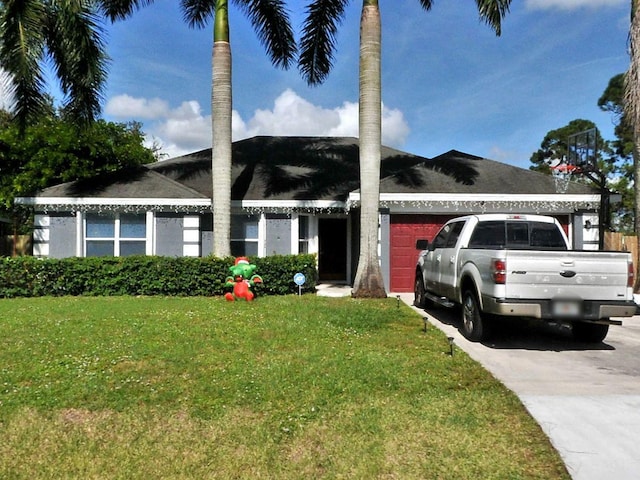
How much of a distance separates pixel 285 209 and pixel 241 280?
12.4 feet

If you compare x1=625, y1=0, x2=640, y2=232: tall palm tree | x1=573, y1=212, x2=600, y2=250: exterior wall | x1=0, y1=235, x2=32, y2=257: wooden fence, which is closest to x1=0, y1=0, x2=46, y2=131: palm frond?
x1=0, y1=235, x2=32, y2=257: wooden fence

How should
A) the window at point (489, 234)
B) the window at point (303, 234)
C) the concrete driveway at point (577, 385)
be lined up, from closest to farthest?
the concrete driveway at point (577, 385) < the window at point (489, 234) < the window at point (303, 234)

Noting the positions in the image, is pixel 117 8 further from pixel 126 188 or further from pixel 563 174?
pixel 563 174

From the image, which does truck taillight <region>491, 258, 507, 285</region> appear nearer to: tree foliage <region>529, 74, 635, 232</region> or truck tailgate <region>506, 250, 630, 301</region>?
truck tailgate <region>506, 250, 630, 301</region>

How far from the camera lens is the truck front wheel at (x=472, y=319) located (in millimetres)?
7016

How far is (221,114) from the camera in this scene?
40.9 feet

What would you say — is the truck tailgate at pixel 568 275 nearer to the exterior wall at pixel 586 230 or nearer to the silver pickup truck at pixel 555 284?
the silver pickup truck at pixel 555 284

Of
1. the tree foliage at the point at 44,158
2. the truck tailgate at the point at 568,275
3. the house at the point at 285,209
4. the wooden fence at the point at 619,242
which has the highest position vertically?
the tree foliage at the point at 44,158

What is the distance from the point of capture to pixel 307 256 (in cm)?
1216

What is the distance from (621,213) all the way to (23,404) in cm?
3472

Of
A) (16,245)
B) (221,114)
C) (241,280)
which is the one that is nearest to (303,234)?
(241,280)

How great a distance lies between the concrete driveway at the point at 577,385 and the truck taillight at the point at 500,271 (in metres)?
1.05

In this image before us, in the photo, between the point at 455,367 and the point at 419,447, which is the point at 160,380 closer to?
the point at 419,447

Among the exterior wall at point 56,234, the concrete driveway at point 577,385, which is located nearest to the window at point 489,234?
the concrete driveway at point 577,385
